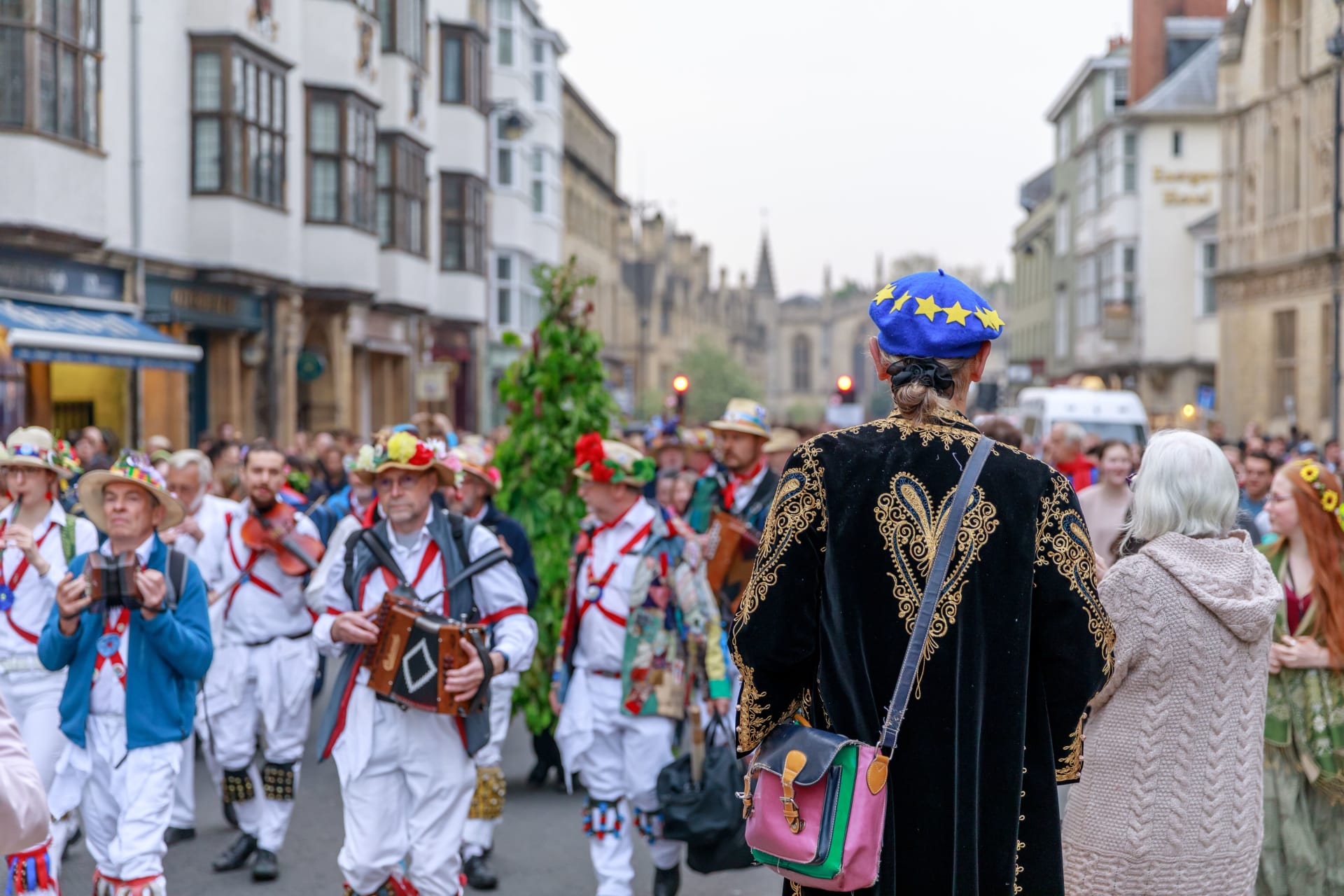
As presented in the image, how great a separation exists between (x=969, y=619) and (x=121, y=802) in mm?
3999

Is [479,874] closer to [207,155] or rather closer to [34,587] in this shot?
[34,587]

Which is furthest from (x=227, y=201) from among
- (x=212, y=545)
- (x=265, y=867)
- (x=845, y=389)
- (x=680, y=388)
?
(x=265, y=867)

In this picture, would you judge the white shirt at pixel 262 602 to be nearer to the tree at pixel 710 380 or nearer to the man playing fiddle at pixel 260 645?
the man playing fiddle at pixel 260 645

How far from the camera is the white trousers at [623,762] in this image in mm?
6727

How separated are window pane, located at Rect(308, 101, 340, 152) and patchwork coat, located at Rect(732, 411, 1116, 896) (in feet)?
75.7

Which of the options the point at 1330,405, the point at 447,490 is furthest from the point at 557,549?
the point at 1330,405

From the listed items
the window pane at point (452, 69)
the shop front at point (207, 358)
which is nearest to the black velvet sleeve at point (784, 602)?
the shop front at point (207, 358)

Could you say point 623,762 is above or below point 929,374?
below

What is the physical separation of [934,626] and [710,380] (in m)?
72.6

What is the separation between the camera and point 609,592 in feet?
23.1

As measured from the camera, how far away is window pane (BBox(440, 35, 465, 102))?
33.8 metres

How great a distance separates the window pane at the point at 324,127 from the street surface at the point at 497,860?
17327 mm

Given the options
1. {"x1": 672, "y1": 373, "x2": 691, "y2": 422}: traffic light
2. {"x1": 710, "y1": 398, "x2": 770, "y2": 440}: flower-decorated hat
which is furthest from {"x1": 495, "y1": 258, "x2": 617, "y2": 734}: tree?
{"x1": 672, "y1": 373, "x2": 691, "y2": 422}: traffic light

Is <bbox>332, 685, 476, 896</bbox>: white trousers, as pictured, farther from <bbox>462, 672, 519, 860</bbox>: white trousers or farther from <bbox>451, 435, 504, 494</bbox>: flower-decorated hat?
<bbox>451, 435, 504, 494</bbox>: flower-decorated hat
